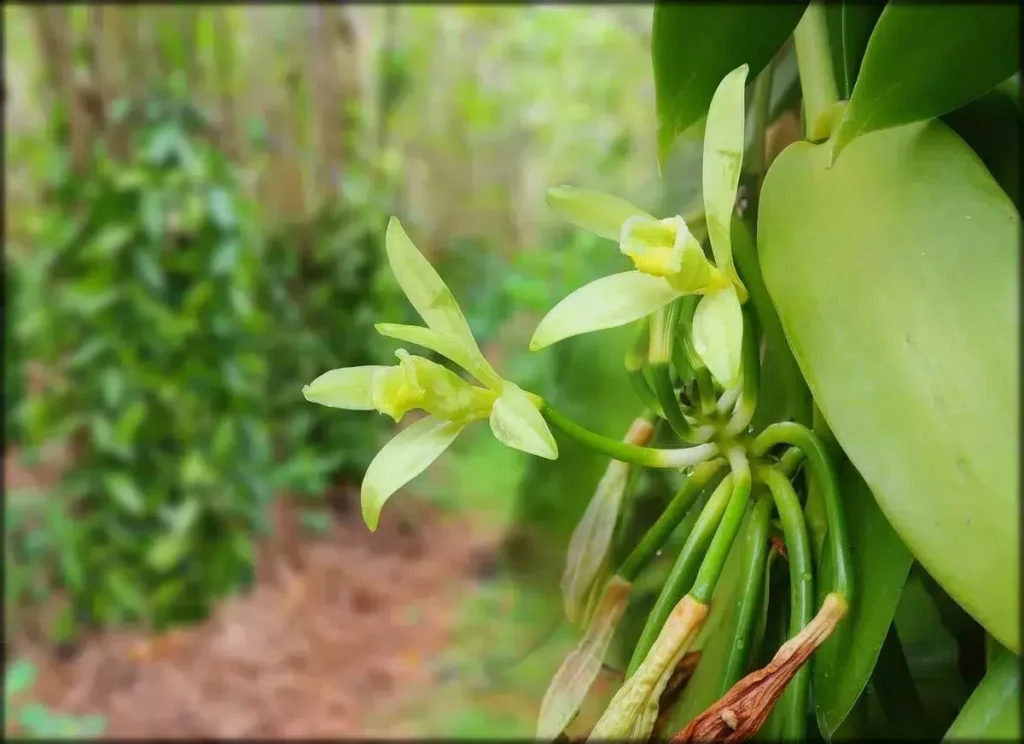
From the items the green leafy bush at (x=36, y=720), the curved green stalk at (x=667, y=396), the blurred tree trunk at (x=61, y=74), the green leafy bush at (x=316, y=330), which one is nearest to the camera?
the curved green stalk at (x=667, y=396)

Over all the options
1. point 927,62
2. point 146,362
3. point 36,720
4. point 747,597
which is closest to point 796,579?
point 747,597

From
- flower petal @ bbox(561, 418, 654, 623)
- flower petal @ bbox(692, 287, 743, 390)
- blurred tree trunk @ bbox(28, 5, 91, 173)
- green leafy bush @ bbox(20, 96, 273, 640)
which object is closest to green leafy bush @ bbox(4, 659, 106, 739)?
green leafy bush @ bbox(20, 96, 273, 640)

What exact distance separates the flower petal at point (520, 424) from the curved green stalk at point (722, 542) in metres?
0.05

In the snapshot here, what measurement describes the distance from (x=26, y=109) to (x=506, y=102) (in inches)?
38.4

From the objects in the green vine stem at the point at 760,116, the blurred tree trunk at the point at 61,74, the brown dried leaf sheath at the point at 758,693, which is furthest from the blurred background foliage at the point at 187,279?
the brown dried leaf sheath at the point at 758,693

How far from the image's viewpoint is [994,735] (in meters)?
0.13

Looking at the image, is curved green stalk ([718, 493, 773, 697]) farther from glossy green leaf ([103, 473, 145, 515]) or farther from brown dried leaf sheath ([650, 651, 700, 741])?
glossy green leaf ([103, 473, 145, 515])

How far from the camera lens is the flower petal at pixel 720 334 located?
201 millimetres

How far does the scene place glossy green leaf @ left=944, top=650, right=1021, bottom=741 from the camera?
0.13 metres

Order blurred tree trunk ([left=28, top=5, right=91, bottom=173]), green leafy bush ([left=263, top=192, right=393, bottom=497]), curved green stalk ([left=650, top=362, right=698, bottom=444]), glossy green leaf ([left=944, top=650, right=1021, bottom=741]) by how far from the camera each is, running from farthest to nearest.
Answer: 1. green leafy bush ([left=263, top=192, right=393, bottom=497])
2. blurred tree trunk ([left=28, top=5, right=91, bottom=173])
3. curved green stalk ([left=650, top=362, right=698, bottom=444])
4. glossy green leaf ([left=944, top=650, right=1021, bottom=741])

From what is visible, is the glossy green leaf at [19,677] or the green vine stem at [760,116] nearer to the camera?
the green vine stem at [760,116]

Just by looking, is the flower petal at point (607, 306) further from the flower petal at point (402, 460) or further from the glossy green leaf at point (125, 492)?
the glossy green leaf at point (125, 492)

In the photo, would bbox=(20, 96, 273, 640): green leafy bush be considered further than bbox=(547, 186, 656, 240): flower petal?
Yes

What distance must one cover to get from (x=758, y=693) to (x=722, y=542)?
4 centimetres
